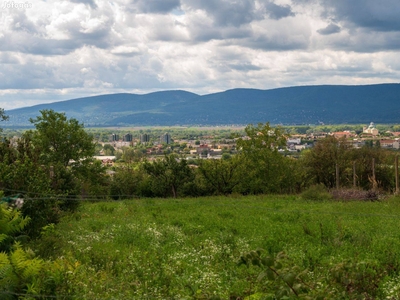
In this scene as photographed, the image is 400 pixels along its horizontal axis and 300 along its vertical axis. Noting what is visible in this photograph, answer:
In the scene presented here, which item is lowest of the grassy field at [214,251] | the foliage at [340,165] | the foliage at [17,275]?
the foliage at [340,165]

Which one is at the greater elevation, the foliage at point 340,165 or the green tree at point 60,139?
the green tree at point 60,139

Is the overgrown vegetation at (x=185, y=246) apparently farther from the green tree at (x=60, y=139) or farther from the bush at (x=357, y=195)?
the green tree at (x=60, y=139)

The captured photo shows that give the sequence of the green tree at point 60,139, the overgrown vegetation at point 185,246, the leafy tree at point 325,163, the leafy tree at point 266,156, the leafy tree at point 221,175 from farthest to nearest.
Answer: the leafy tree at point 325,163 < the leafy tree at point 266,156 < the leafy tree at point 221,175 < the green tree at point 60,139 < the overgrown vegetation at point 185,246

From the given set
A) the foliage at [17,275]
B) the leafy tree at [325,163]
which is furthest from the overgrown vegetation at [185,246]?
the leafy tree at [325,163]

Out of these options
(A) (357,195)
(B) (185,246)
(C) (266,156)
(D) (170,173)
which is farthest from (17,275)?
(C) (266,156)

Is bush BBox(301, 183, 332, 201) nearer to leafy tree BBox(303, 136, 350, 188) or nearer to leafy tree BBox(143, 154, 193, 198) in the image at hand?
leafy tree BBox(143, 154, 193, 198)

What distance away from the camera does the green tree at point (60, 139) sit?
1656 inches

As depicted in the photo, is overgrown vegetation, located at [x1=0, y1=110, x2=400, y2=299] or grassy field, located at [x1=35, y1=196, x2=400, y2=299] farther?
grassy field, located at [x1=35, y1=196, x2=400, y2=299]

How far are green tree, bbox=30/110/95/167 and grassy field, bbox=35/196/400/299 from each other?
65.7ft

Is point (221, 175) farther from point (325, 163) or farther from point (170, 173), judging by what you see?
point (325, 163)

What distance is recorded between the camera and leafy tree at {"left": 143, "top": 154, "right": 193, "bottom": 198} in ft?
137

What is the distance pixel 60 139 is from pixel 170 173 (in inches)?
384

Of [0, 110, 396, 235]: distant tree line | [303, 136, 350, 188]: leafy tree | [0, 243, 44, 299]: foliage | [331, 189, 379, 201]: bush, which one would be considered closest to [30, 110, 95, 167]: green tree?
[0, 110, 396, 235]: distant tree line

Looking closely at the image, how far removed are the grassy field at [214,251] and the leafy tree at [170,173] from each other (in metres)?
17.6
